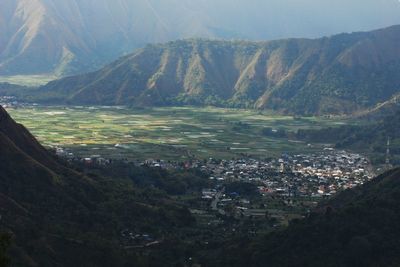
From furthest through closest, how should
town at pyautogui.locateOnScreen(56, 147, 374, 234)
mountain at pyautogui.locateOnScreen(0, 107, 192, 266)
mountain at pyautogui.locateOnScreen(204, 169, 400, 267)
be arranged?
town at pyautogui.locateOnScreen(56, 147, 374, 234) < mountain at pyautogui.locateOnScreen(204, 169, 400, 267) < mountain at pyautogui.locateOnScreen(0, 107, 192, 266)

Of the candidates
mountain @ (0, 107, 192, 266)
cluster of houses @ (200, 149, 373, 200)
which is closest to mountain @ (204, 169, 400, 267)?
mountain @ (0, 107, 192, 266)

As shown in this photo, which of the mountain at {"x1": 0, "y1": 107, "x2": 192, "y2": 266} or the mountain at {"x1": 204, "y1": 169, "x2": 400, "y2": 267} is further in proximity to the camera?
the mountain at {"x1": 204, "y1": 169, "x2": 400, "y2": 267}

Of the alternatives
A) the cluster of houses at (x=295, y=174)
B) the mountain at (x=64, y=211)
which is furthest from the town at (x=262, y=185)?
the mountain at (x=64, y=211)

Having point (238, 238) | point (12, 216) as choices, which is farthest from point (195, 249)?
point (12, 216)

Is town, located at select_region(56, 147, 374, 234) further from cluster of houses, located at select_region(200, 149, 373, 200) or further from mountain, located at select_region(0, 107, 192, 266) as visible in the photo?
mountain, located at select_region(0, 107, 192, 266)

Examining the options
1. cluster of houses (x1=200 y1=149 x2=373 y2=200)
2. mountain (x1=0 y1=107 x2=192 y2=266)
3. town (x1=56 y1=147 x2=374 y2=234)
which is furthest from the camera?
cluster of houses (x1=200 y1=149 x2=373 y2=200)

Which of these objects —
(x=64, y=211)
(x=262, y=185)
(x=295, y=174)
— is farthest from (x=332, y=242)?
(x=295, y=174)

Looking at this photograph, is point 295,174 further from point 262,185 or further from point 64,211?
point 64,211
